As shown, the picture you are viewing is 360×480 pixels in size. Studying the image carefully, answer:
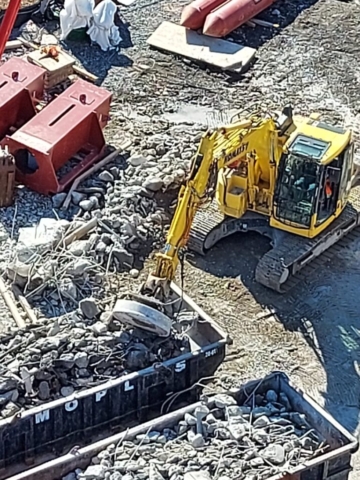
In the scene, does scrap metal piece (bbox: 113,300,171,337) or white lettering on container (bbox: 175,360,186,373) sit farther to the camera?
scrap metal piece (bbox: 113,300,171,337)

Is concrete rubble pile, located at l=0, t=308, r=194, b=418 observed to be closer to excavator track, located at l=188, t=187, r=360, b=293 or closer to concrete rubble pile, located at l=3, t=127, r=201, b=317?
concrete rubble pile, located at l=3, t=127, r=201, b=317

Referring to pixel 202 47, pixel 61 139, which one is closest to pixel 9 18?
pixel 61 139

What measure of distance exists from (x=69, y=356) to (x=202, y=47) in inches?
409

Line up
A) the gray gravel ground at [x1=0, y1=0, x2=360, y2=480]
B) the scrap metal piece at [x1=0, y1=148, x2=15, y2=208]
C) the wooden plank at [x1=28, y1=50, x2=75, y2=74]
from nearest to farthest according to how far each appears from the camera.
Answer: the gray gravel ground at [x1=0, y1=0, x2=360, y2=480]
the scrap metal piece at [x1=0, y1=148, x2=15, y2=208]
the wooden plank at [x1=28, y1=50, x2=75, y2=74]

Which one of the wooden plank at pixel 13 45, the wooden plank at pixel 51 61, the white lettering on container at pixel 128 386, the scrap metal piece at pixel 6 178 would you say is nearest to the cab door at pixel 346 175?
the scrap metal piece at pixel 6 178

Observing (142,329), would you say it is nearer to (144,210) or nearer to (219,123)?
(144,210)

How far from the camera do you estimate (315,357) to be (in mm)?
15109

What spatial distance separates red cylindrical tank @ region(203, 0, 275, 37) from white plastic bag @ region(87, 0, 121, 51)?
1.84 metres

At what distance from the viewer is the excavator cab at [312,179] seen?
15938mm

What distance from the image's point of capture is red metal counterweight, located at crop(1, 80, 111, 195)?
17.1m

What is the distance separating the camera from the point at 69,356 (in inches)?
526

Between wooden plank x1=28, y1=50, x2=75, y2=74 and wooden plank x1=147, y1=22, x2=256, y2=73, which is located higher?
wooden plank x1=28, y1=50, x2=75, y2=74

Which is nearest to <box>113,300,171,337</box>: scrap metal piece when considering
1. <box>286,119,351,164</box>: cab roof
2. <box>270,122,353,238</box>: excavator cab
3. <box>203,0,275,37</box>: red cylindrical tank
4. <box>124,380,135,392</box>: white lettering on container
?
<box>124,380,135,392</box>: white lettering on container

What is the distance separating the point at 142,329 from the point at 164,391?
0.80m
